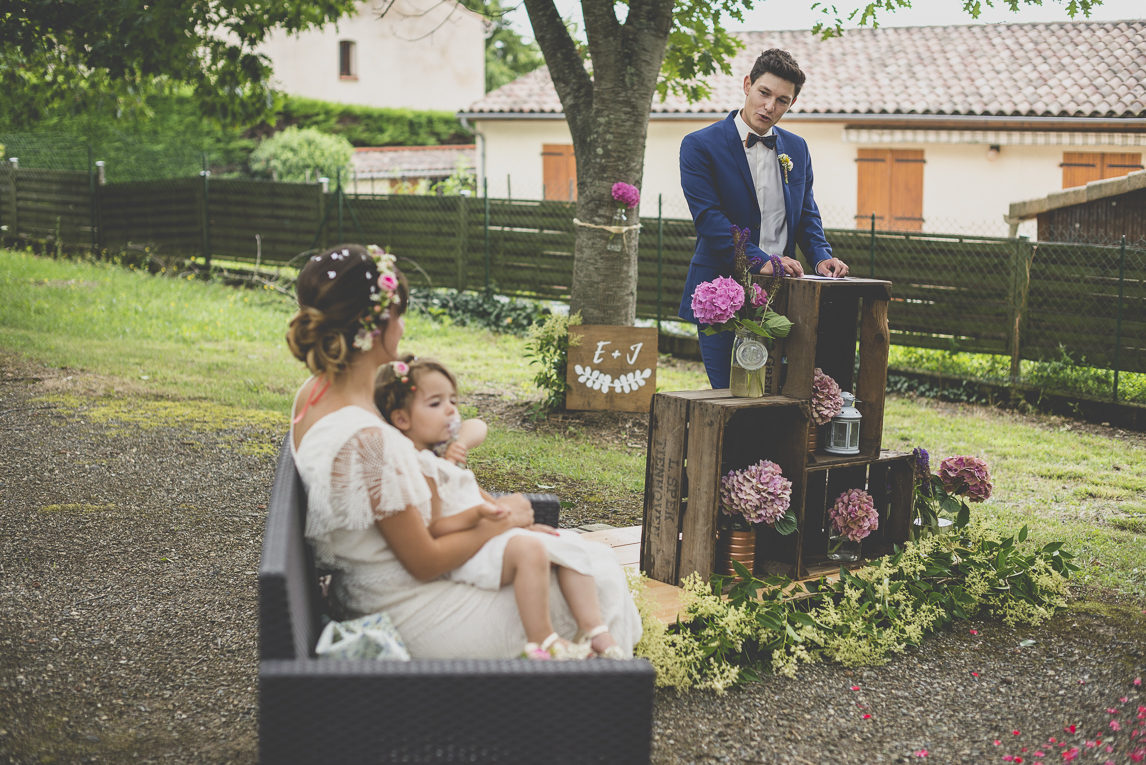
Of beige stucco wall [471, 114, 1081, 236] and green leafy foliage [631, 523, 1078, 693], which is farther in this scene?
beige stucco wall [471, 114, 1081, 236]

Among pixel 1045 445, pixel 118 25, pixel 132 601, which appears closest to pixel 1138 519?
pixel 1045 445

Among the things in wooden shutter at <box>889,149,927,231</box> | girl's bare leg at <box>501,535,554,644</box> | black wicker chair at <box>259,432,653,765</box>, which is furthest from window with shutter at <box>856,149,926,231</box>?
black wicker chair at <box>259,432,653,765</box>

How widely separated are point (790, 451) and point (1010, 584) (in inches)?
49.0

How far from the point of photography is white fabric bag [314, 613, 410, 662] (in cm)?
241

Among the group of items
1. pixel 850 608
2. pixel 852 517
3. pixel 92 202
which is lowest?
pixel 850 608

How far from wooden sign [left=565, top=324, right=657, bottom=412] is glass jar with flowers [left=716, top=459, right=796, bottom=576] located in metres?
3.50

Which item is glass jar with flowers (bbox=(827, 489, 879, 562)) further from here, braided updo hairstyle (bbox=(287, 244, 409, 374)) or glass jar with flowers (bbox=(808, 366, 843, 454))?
braided updo hairstyle (bbox=(287, 244, 409, 374))

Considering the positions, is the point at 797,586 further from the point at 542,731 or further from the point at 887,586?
the point at 542,731

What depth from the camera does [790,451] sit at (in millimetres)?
4145

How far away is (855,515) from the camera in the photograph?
4.33m

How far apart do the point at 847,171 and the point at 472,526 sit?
56.3 ft

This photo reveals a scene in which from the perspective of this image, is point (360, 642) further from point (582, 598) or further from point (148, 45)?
point (148, 45)

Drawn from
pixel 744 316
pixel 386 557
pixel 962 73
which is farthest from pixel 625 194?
pixel 962 73

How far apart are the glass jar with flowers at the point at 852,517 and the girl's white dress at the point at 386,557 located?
189cm
